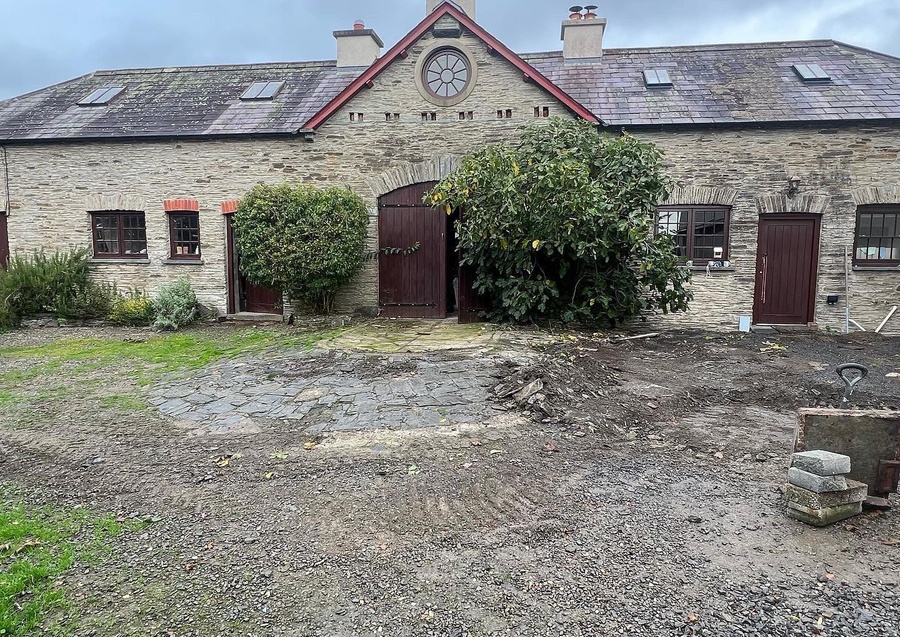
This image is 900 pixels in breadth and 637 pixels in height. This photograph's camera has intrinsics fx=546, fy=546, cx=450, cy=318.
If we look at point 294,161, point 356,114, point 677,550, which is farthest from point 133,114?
point 677,550

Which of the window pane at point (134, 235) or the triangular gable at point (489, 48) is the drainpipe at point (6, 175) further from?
the triangular gable at point (489, 48)

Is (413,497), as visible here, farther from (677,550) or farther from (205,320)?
(205,320)

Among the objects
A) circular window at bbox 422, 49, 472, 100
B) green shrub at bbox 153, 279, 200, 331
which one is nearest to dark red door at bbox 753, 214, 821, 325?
circular window at bbox 422, 49, 472, 100

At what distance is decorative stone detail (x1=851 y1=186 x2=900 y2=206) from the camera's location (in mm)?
10672

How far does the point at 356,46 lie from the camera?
14031 mm

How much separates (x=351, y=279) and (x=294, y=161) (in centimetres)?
292

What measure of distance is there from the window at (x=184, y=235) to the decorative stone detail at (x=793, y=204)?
12143mm

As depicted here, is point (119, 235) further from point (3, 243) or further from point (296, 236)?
point (296, 236)

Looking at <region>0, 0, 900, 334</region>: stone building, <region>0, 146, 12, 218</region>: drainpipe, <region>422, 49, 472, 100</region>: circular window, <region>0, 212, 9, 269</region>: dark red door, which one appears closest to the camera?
<region>0, 0, 900, 334</region>: stone building

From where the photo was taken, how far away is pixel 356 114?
1130 centimetres

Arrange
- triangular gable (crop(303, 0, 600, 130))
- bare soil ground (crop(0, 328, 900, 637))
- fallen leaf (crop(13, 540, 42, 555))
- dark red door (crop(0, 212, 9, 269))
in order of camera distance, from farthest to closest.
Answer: dark red door (crop(0, 212, 9, 269)), triangular gable (crop(303, 0, 600, 130)), fallen leaf (crop(13, 540, 42, 555)), bare soil ground (crop(0, 328, 900, 637))

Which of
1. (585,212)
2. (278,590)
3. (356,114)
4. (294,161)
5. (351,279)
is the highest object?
(356,114)

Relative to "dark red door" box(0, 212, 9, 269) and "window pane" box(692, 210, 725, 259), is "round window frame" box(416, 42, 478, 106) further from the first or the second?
"dark red door" box(0, 212, 9, 269)

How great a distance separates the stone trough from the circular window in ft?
30.2
